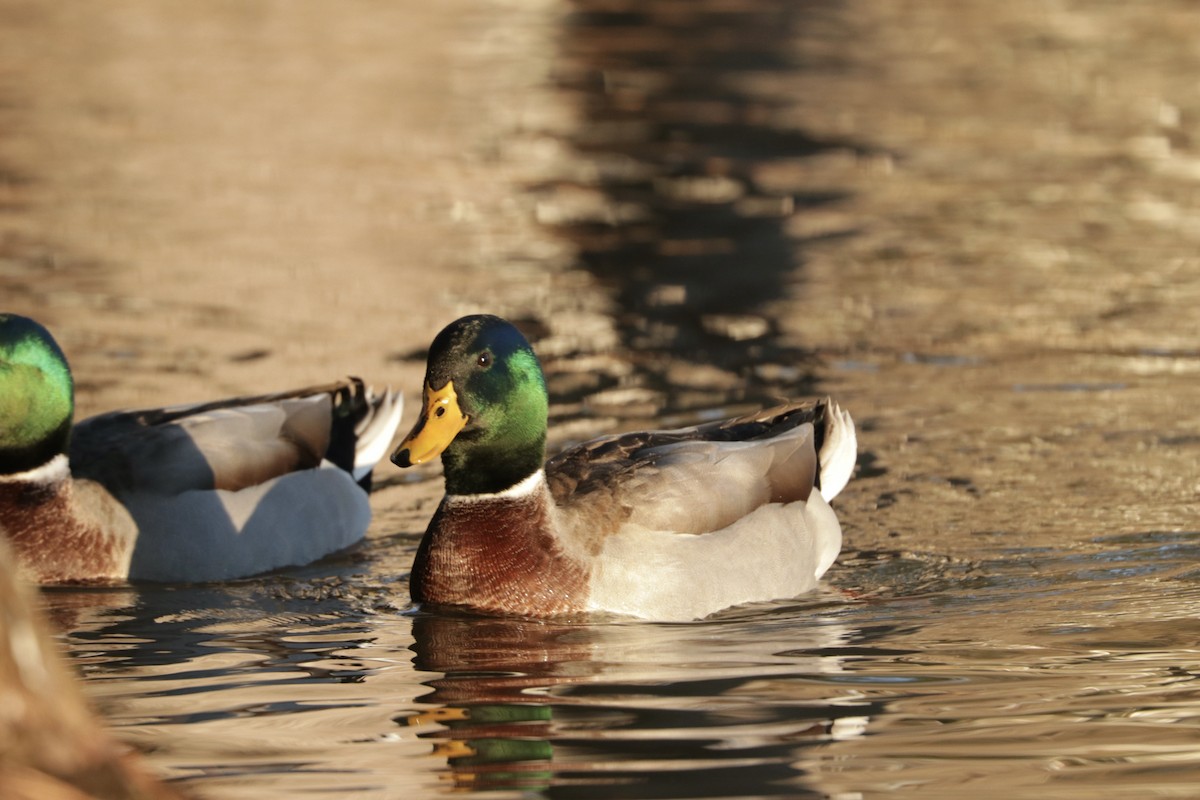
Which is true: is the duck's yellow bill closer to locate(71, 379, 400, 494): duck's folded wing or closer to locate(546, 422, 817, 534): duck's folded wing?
locate(546, 422, 817, 534): duck's folded wing

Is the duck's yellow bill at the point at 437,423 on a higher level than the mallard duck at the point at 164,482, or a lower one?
higher

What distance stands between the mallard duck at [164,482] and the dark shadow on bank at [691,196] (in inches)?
84.7

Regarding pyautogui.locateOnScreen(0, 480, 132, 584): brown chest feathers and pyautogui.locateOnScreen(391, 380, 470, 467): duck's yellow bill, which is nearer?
pyautogui.locateOnScreen(391, 380, 470, 467): duck's yellow bill

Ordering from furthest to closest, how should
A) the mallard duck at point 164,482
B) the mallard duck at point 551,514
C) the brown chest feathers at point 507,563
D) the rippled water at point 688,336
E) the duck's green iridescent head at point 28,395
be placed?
the mallard duck at point 164,482 < the duck's green iridescent head at point 28,395 < the brown chest feathers at point 507,563 < the mallard duck at point 551,514 < the rippled water at point 688,336

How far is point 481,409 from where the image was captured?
722 centimetres

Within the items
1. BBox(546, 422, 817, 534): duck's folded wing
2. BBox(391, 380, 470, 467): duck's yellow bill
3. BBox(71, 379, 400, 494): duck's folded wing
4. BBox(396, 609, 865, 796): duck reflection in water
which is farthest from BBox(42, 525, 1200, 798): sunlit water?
BBox(391, 380, 470, 467): duck's yellow bill

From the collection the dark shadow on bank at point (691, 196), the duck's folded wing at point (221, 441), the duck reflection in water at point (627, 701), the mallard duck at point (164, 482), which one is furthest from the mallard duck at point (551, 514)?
the dark shadow on bank at point (691, 196)

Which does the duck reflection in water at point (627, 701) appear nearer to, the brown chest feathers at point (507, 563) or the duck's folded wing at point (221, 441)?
the brown chest feathers at point (507, 563)

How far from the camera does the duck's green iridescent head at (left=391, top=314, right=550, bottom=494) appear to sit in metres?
7.14

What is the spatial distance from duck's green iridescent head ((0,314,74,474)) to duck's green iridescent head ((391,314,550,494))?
1.80 metres

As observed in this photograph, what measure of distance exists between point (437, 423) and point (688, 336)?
17.2 feet

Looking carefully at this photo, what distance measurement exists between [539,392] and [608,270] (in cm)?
694

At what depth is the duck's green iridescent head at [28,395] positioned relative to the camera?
7973 mm

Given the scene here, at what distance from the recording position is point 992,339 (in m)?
12.2
